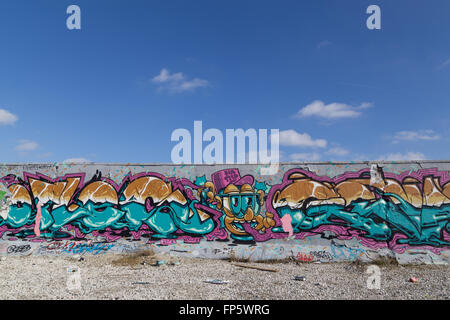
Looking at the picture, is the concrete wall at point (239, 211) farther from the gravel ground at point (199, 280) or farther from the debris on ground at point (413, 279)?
the debris on ground at point (413, 279)

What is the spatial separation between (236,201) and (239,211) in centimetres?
32

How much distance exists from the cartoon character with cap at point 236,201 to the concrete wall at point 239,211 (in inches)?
1.2

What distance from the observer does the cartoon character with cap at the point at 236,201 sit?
373 inches

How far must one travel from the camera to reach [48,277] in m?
7.56

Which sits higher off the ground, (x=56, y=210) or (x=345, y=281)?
(x=56, y=210)

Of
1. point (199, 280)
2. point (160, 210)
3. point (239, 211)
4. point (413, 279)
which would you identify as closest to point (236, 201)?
point (239, 211)

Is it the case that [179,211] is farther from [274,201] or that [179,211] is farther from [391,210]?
[391,210]

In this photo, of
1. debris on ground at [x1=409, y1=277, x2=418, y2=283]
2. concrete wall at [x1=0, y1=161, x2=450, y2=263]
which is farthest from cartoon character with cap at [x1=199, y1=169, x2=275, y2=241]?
debris on ground at [x1=409, y1=277, x2=418, y2=283]

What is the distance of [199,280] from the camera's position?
720cm

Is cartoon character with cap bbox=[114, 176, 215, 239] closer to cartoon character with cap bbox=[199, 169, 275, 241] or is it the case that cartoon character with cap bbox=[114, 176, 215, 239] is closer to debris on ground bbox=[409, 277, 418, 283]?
cartoon character with cap bbox=[199, 169, 275, 241]

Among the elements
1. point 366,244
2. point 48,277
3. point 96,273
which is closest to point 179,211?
point 96,273

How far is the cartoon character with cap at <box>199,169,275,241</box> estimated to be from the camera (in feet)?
31.1

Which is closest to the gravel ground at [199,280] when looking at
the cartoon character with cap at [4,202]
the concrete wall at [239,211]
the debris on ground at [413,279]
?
the debris on ground at [413,279]
